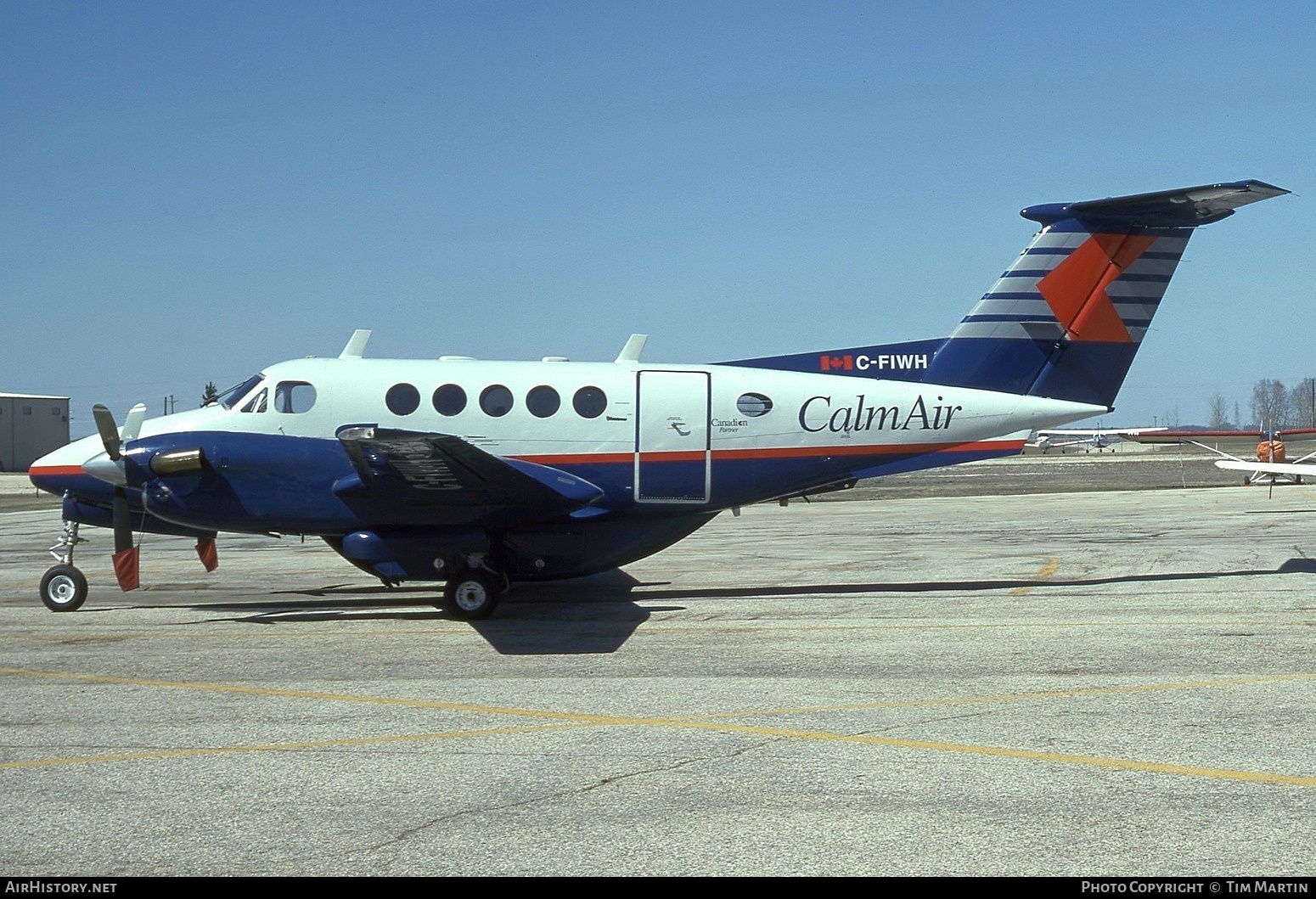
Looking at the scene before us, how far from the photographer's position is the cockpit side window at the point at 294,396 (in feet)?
43.9

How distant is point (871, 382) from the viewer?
47.9 ft

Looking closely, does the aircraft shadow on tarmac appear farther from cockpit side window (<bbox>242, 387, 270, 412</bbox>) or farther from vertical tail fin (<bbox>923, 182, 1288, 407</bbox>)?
vertical tail fin (<bbox>923, 182, 1288, 407</bbox>)

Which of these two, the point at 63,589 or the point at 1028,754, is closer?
the point at 1028,754

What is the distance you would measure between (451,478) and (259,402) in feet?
8.90

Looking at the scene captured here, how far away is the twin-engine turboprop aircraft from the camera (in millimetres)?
13094

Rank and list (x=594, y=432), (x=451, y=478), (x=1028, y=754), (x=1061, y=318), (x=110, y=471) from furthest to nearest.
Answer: (x=1061, y=318), (x=594, y=432), (x=110, y=471), (x=451, y=478), (x=1028, y=754)

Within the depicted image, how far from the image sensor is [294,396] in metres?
13.4

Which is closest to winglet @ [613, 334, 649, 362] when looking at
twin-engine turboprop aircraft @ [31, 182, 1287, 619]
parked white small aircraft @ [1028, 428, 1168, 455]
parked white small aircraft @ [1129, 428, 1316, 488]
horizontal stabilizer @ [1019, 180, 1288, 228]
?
twin-engine turboprop aircraft @ [31, 182, 1287, 619]

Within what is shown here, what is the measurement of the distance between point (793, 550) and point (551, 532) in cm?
838

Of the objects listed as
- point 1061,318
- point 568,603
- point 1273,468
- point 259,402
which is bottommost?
point 568,603

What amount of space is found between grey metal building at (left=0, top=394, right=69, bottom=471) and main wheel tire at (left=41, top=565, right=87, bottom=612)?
86.0m

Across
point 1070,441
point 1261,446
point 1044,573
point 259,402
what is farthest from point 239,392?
point 1070,441

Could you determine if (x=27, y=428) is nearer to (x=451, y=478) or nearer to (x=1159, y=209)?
(x=451, y=478)

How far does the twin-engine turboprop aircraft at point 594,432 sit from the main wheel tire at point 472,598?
3 cm
